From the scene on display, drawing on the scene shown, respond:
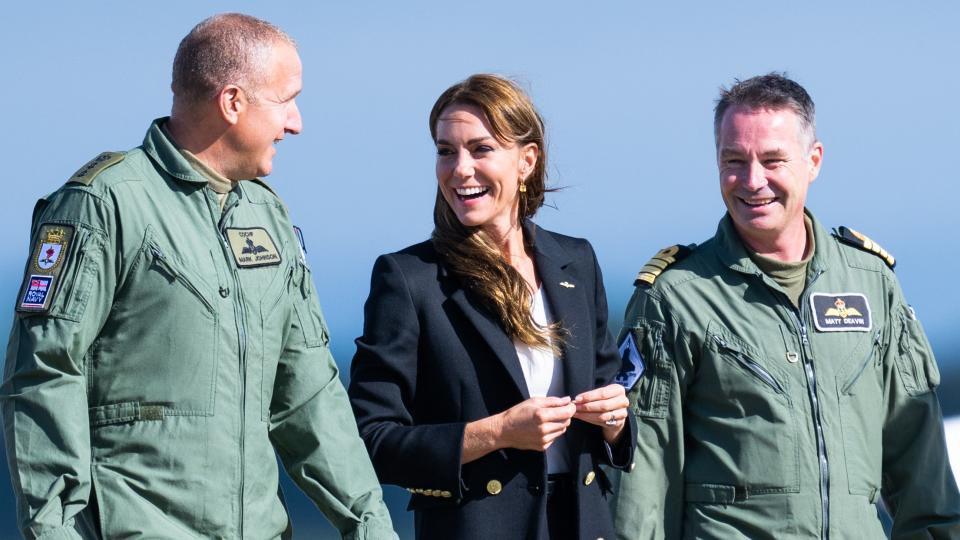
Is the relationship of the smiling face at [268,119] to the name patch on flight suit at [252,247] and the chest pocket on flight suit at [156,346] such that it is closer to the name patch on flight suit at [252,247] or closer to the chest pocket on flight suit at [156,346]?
the name patch on flight suit at [252,247]

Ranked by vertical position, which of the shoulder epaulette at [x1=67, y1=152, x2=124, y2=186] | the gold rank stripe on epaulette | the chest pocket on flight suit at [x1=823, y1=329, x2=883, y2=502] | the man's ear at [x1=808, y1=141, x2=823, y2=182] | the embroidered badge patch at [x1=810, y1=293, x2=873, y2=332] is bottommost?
the gold rank stripe on epaulette

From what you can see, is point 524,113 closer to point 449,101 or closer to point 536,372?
point 449,101

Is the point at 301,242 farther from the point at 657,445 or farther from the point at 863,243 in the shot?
the point at 863,243

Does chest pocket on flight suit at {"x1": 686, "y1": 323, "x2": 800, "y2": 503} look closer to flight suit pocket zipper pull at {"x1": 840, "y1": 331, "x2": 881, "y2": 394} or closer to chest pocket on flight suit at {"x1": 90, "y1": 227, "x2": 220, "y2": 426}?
flight suit pocket zipper pull at {"x1": 840, "y1": 331, "x2": 881, "y2": 394}

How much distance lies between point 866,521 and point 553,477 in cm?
91

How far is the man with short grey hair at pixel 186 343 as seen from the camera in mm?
2855

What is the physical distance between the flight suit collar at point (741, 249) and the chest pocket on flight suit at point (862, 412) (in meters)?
0.22

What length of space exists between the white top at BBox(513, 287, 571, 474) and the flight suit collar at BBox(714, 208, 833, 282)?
0.72 metres

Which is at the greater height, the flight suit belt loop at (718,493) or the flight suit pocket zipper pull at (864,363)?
the flight suit pocket zipper pull at (864,363)

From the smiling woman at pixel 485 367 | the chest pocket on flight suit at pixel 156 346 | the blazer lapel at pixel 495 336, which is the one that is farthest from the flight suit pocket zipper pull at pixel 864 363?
the chest pocket on flight suit at pixel 156 346

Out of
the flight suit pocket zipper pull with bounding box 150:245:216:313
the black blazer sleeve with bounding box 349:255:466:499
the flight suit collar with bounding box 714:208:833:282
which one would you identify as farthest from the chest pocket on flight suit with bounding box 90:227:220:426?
the flight suit collar with bounding box 714:208:833:282

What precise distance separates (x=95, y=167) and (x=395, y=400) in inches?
36.8

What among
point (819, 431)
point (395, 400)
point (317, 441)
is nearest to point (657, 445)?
point (819, 431)

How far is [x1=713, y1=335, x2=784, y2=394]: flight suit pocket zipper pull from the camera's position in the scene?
3.95 m
